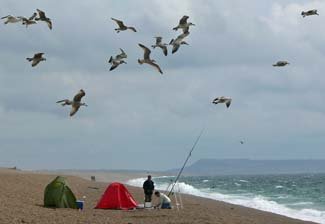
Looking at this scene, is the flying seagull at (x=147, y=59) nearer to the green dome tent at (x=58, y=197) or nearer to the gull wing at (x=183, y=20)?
the gull wing at (x=183, y=20)

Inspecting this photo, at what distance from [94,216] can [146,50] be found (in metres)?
5.90

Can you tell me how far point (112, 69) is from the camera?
19.0m

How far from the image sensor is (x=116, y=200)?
27.3m

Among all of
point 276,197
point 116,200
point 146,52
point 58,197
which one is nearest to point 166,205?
point 116,200

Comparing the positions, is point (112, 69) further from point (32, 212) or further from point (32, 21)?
point (32, 212)

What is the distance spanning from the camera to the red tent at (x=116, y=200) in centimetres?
2714

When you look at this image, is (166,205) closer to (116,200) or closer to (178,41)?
(116,200)

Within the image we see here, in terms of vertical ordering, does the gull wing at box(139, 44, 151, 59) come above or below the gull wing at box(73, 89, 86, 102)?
above

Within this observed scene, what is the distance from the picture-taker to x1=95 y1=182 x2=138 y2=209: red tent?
2714 centimetres

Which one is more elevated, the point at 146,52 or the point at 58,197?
the point at 146,52

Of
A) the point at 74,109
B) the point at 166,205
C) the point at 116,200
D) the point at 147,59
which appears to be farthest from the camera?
the point at 166,205

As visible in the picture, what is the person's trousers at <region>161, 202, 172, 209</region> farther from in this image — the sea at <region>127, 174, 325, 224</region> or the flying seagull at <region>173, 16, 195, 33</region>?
the flying seagull at <region>173, 16, 195, 33</region>

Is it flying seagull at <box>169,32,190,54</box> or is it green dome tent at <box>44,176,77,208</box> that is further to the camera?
green dome tent at <box>44,176,77,208</box>

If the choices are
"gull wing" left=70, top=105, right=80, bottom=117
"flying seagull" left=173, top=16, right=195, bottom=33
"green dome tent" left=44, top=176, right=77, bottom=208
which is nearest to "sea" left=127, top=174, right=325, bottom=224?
"green dome tent" left=44, top=176, right=77, bottom=208
